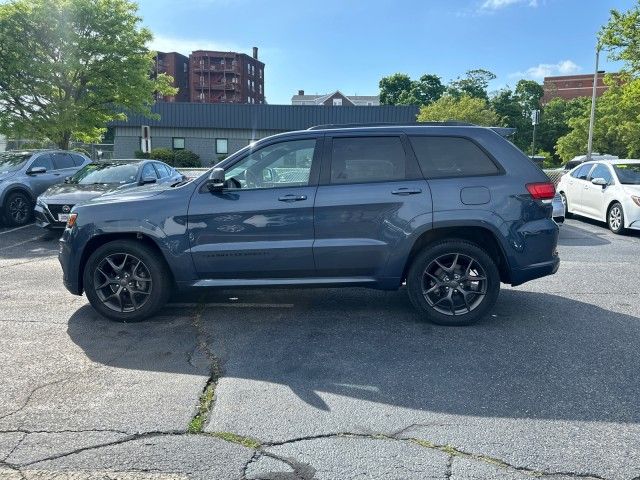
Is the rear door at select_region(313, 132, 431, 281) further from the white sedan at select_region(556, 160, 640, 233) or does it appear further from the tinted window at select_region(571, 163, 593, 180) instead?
the tinted window at select_region(571, 163, 593, 180)

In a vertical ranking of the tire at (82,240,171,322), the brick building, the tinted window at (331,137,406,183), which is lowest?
the tire at (82,240,171,322)

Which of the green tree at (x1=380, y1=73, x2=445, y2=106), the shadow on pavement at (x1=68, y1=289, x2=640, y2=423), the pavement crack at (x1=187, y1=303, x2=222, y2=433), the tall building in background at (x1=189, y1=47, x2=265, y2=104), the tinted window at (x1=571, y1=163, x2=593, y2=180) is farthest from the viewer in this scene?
the tall building in background at (x1=189, y1=47, x2=265, y2=104)

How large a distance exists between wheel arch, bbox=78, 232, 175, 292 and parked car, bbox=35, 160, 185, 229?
362 cm

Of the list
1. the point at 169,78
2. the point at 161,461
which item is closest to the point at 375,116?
the point at 169,78

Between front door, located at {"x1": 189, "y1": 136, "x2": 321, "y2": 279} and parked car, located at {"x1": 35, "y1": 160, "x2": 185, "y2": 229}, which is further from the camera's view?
parked car, located at {"x1": 35, "y1": 160, "x2": 185, "y2": 229}

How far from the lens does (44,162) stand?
12.7 m

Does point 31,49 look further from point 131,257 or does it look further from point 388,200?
point 388,200

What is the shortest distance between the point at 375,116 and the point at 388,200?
33190 millimetres

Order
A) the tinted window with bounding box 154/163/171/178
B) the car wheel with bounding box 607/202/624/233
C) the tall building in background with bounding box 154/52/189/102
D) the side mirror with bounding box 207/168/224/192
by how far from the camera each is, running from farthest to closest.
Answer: the tall building in background with bounding box 154/52/189/102 → the tinted window with bounding box 154/163/171/178 → the car wheel with bounding box 607/202/624/233 → the side mirror with bounding box 207/168/224/192

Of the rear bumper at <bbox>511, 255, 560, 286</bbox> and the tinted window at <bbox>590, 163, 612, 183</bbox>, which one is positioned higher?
the tinted window at <bbox>590, 163, 612, 183</bbox>

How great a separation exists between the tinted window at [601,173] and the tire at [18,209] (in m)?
12.8

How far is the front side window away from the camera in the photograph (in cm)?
510

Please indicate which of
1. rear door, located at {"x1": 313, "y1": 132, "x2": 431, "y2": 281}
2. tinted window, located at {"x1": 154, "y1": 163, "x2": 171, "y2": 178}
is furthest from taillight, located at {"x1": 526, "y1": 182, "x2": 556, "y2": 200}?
tinted window, located at {"x1": 154, "y1": 163, "x2": 171, "y2": 178}

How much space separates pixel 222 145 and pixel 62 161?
26.6 metres
